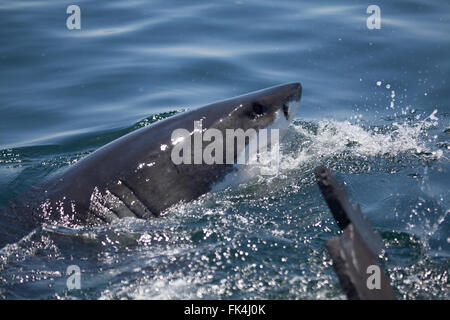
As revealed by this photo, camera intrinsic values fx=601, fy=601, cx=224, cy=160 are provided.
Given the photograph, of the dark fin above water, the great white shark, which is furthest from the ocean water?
the dark fin above water

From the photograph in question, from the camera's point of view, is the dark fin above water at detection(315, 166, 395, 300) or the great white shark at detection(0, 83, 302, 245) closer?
the dark fin above water at detection(315, 166, 395, 300)

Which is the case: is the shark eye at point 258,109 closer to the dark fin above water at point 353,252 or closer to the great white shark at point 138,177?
the great white shark at point 138,177

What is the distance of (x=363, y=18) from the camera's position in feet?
29.3

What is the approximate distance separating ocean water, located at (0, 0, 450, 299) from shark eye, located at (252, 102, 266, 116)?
528 millimetres

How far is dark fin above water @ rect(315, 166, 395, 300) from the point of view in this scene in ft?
8.40

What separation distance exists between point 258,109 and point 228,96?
283 cm

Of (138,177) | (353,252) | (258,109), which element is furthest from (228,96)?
(353,252)

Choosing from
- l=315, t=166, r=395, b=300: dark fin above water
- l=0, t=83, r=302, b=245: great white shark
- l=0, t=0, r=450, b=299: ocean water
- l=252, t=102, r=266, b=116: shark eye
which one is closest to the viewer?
l=315, t=166, r=395, b=300: dark fin above water

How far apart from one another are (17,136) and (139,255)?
3.63 metres

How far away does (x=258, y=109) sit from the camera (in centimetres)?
437

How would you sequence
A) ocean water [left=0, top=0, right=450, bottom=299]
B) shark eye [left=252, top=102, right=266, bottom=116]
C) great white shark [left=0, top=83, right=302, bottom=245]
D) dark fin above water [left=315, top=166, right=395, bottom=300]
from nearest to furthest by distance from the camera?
dark fin above water [left=315, top=166, right=395, bottom=300] < ocean water [left=0, top=0, right=450, bottom=299] < great white shark [left=0, top=83, right=302, bottom=245] < shark eye [left=252, top=102, right=266, bottom=116]

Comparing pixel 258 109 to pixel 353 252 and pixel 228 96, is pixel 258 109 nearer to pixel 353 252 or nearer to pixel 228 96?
pixel 353 252

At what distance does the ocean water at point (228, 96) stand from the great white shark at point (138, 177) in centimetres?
12

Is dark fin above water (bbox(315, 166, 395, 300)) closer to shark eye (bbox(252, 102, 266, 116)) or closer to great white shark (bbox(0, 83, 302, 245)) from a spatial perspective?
great white shark (bbox(0, 83, 302, 245))
